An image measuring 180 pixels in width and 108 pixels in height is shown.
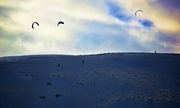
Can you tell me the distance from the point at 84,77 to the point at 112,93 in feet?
12.8

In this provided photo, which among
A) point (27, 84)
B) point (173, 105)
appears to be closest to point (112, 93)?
point (173, 105)

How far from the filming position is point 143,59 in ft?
110

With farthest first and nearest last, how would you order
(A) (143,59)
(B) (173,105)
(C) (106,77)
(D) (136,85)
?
1. (A) (143,59)
2. (C) (106,77)
3. (D) (136,85)
4. (B) (173,105)

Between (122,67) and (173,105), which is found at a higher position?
(122,67)

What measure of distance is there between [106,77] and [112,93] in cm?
341

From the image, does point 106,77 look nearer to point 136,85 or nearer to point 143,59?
point 136,85

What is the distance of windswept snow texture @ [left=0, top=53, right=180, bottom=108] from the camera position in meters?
22.3

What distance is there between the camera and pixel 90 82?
25953 mm

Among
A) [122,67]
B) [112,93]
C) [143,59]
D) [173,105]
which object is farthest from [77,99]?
[143,59]

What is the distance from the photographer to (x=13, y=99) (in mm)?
22891

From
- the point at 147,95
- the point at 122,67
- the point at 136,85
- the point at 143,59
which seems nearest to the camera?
the point at 147,95

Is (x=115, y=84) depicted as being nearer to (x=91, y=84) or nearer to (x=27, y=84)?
(x=91, y=84)

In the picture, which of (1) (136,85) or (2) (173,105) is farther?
(1) (136,85)

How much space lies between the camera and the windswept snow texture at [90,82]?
2228 cm
